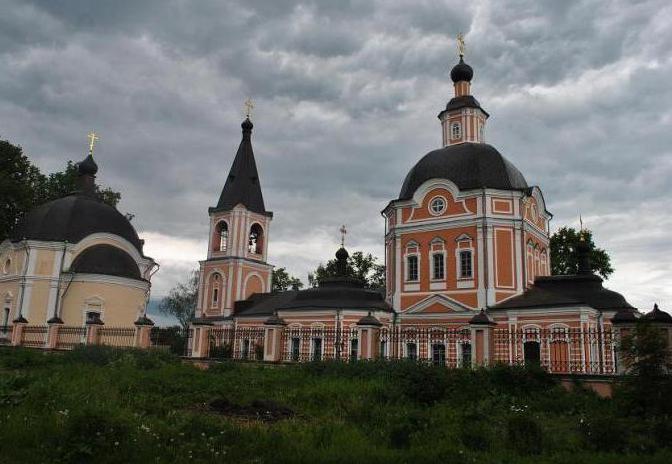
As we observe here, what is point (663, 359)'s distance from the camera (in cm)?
930

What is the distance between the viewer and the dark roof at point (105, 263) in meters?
30.1

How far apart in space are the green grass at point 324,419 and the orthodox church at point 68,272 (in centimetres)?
1716

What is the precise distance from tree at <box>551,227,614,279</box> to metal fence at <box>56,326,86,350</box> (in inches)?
1057

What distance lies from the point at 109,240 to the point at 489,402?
2719cm

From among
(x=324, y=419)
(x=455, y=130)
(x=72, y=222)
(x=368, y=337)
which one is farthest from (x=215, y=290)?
(x=324, y=419)

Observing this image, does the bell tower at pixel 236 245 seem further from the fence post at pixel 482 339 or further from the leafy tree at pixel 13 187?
the fence post at pixel 482 339

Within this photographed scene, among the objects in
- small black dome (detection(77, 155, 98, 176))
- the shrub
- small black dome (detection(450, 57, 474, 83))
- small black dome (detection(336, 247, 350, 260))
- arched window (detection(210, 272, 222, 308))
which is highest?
small black dome (detection(450, 57, 474, 83))

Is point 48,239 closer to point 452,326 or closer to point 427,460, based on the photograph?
point 452,326

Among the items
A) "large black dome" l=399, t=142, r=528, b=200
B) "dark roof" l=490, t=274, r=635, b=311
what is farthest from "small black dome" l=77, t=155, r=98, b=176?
"dark roof" l=490, t=274, r=635, b=311

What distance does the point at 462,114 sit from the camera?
3127 centimetres

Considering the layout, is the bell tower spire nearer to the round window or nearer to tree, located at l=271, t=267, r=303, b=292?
the round window

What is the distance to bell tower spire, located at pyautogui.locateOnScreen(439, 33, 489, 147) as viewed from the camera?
3117 cm

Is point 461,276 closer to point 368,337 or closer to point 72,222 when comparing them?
point 368,337

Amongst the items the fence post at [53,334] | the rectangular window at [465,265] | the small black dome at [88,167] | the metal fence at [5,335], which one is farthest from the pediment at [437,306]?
the small black dome at [88,167]
